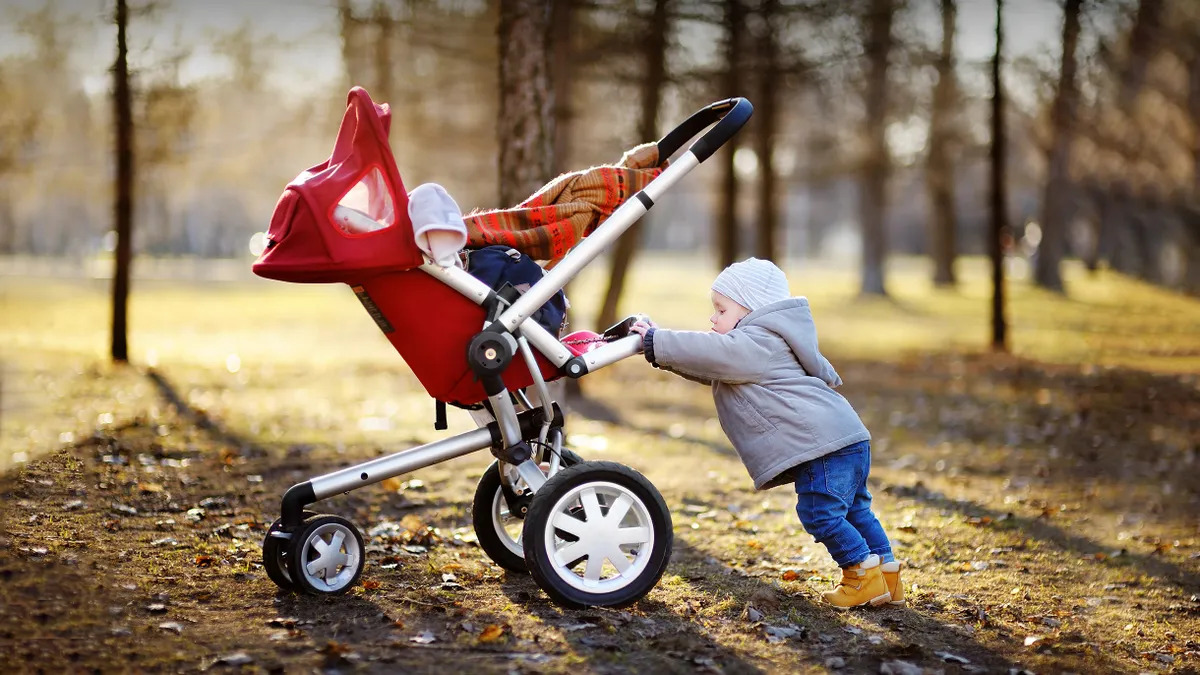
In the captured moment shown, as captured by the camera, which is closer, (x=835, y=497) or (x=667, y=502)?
(x=835, y=497)

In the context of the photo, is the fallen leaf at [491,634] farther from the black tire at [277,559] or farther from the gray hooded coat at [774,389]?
the gray hooded coat at [774,389]

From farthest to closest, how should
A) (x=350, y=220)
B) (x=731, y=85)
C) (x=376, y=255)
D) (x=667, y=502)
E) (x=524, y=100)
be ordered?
(x=731, y=85)
(x=524, y=100)
(x=667, y=502)
(x=350, y=220)
(x=376, y=255)

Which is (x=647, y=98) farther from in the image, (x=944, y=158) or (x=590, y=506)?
(x=944, y=158)

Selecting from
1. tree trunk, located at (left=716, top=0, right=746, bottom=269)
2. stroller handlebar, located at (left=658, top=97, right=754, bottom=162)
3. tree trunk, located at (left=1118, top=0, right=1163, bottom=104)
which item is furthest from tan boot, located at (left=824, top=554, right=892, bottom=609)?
tree trunk, located at (left=1118, top=0, right=1163, bottom=104)

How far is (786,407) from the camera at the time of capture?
15.0ft

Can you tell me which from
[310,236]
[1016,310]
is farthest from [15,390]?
[1016,310]

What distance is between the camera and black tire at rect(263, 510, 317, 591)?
4488 millimetres

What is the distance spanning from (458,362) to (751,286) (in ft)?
4.17

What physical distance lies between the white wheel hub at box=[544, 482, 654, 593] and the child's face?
0.88 metres

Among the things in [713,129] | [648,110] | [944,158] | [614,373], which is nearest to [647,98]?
[648,110]

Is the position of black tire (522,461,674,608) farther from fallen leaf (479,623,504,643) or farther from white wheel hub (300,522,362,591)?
white wheel hub (300,522,362,591)

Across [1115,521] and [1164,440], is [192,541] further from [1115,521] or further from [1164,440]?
[1164,440]

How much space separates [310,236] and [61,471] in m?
3.41

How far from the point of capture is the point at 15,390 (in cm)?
1069
